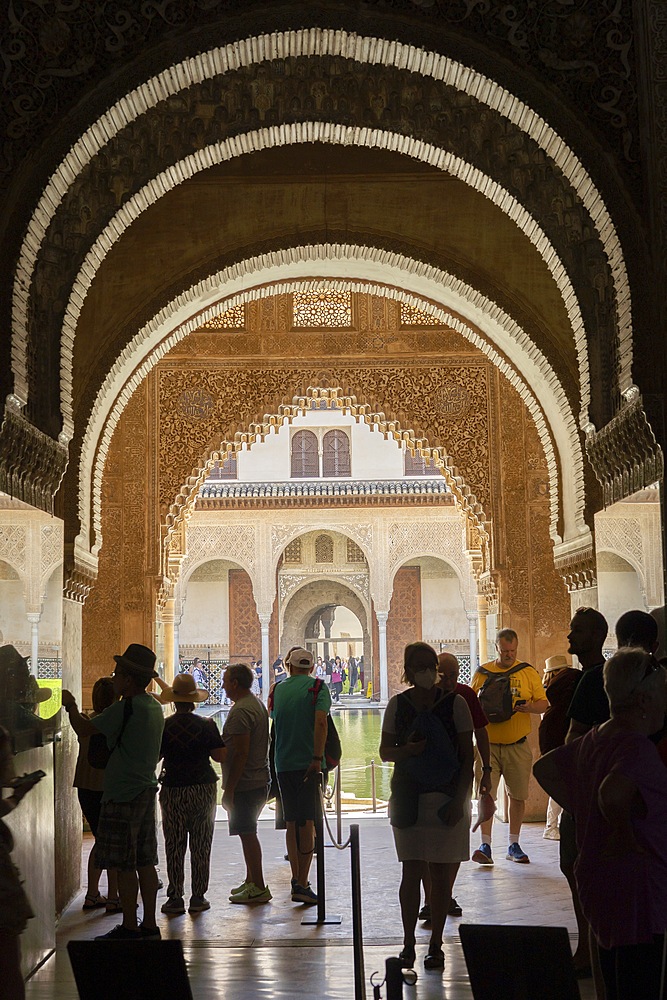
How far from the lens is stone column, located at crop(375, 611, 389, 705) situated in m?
27.1

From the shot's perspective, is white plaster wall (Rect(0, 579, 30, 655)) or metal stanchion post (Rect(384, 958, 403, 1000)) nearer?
metal stanchion post (Rect(384, 958, 403, 1000))

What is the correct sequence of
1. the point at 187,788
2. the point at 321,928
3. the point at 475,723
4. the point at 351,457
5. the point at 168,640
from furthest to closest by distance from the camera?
the point at 351,457 < the point at 168,640 < the point at 475,723 < the point at 187,788 < the point at 321,928

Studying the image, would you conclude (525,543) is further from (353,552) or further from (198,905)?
(353,552)

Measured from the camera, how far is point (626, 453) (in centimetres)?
451

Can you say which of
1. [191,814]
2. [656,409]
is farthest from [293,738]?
[656,409]

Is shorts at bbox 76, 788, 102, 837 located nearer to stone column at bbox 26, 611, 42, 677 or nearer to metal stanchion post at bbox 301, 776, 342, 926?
metal stanchion post at bbox 301, 776, 342, 926

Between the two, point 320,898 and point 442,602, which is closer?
point 320,898

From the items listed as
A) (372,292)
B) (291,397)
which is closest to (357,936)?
(372,292)

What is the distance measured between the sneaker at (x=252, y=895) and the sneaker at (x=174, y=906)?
0.33m

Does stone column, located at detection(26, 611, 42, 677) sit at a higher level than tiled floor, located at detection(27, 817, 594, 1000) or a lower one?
higher

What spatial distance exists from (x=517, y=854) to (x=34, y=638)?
3.61 m

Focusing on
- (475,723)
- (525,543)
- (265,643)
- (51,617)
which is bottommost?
(475,723)

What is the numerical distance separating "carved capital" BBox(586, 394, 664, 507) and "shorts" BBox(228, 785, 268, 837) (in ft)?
7.96

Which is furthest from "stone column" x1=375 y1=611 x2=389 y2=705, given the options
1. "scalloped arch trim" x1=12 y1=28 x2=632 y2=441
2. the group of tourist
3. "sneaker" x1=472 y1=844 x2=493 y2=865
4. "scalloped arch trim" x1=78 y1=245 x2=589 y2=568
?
"scalloped arch trim" x1=12 y1=28 x2=632 y2=441
